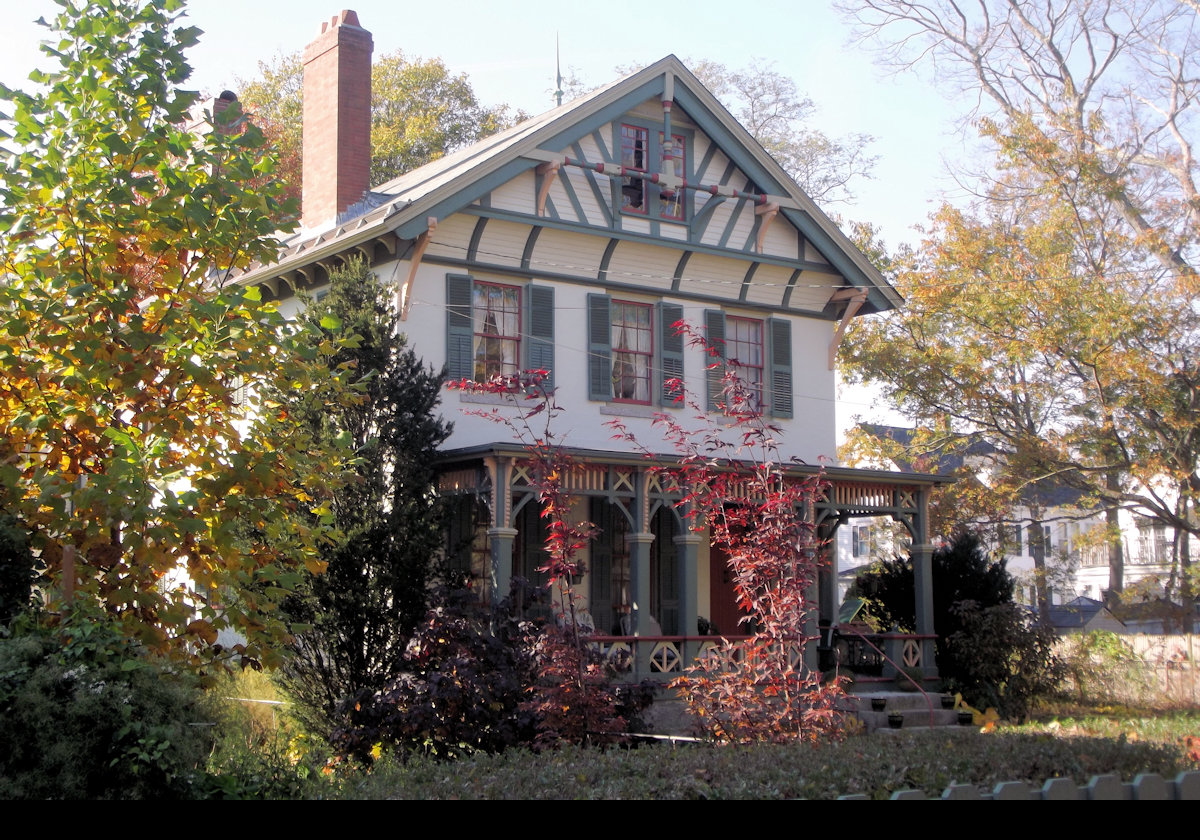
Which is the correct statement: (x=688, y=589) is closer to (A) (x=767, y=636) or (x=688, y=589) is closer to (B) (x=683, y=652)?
(B) (x=683, y=652)

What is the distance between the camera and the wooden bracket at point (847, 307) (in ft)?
68.8

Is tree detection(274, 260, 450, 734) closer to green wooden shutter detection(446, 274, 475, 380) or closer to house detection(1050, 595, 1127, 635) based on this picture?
green wooden shutter detection(446, 274, 475, 380)

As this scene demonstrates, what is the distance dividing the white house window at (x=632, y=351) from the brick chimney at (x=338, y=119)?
187 inches

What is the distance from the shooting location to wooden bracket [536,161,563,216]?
1778cm

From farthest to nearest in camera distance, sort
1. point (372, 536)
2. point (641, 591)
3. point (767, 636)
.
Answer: point (641, 591) < point (372, 536) < point (767, 636)

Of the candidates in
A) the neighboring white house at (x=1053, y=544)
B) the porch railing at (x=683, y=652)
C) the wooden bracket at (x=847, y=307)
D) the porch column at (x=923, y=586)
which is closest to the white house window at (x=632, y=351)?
the wooden bracket at (x=847, y=307)

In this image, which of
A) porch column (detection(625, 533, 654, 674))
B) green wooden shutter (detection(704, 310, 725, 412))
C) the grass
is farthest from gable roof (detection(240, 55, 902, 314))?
the grass

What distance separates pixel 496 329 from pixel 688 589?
4.66 m

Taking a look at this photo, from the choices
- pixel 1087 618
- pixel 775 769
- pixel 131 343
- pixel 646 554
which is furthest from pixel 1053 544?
pixel 131 343

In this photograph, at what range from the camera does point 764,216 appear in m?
20.1

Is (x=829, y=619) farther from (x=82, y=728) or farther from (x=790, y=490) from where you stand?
(x=82, y=728)

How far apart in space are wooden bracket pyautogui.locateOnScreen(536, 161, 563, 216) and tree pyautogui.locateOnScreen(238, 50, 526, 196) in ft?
59.9

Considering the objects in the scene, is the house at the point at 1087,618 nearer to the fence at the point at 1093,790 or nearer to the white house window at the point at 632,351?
the white house window at the point at 632,351
